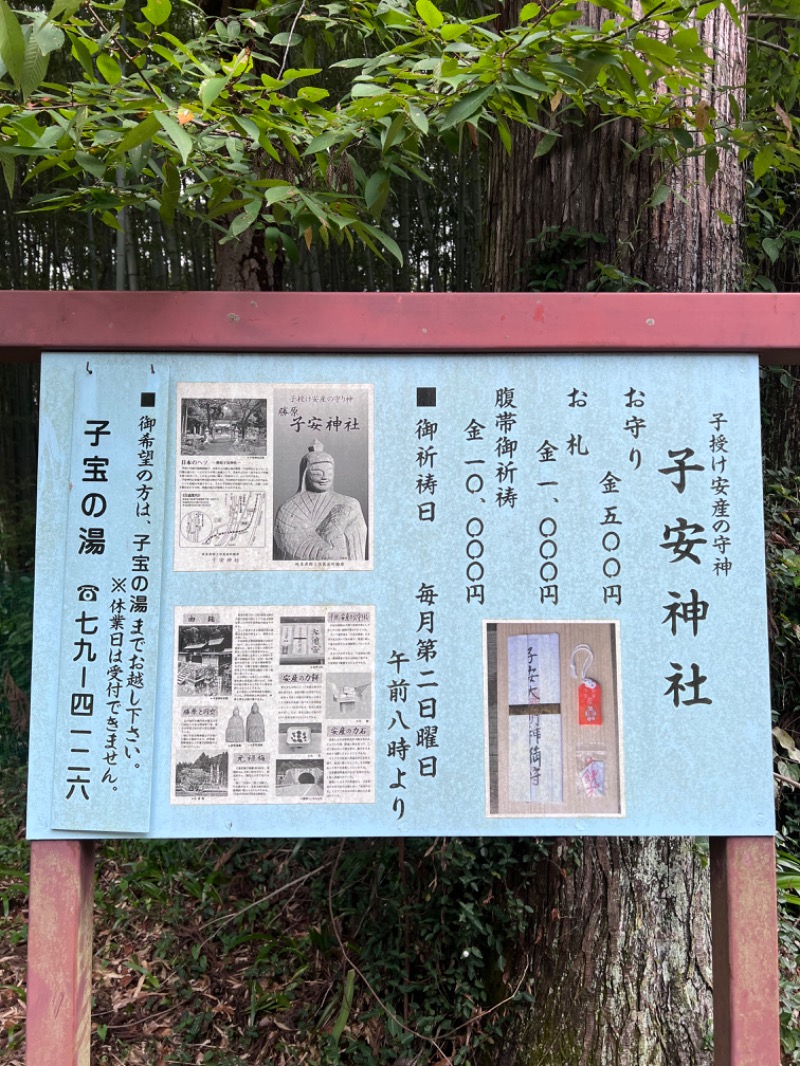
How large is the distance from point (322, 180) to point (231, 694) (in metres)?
1.39

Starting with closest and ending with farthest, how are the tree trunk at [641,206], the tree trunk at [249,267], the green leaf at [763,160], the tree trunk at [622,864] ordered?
the green leaf at [763,160]
the tree trunk at [622,864]
the tree trunk at [641,206]
the tree trunk at [249,267]

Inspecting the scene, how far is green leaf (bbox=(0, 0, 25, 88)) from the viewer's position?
1.33 meters

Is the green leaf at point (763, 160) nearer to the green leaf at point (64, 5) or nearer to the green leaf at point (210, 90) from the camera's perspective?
the green leaf at point (210, 90)

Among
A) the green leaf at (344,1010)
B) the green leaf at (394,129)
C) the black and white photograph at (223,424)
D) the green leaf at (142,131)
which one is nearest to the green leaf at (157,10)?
the green leaf at (142,131)

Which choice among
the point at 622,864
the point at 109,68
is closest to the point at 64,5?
the point at 109,68

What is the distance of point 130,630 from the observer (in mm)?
1943

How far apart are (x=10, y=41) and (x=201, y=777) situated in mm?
1524

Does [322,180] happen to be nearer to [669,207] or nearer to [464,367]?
[464,367]

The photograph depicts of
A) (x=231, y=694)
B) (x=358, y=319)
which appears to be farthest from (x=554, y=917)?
(x=358, y=319)

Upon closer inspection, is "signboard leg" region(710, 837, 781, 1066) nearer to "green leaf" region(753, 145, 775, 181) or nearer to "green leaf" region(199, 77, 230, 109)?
"green leaf" region(753, 145, 775, 181)

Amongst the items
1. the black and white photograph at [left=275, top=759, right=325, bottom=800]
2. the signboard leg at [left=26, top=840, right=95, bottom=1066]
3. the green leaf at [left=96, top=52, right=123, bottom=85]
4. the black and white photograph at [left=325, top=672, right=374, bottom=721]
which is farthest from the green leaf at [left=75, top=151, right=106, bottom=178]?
the signboard leg at [left=26, top=840, right=95, bottom=1066]

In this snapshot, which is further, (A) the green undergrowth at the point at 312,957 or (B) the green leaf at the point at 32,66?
(A) the green undergrowth at the point at 312,957

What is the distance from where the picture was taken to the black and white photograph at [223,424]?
6.61 ft

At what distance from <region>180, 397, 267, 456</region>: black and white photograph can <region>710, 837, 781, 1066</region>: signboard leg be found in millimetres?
1519
